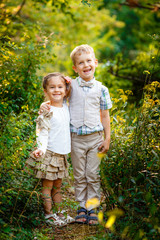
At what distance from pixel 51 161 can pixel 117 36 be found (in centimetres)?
1664

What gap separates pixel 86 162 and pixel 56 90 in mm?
815

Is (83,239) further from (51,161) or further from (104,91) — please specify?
(104,91)

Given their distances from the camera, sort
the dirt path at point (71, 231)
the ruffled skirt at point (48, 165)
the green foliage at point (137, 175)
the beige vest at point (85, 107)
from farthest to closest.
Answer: the beige vest at point (85, 107), the ruffled skirt at point (48, 165), the dirt path at point (71, 231), the green foliage at point (137, 175)

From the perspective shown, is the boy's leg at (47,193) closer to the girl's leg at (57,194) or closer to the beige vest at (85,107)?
the girl's leg at (57,194)

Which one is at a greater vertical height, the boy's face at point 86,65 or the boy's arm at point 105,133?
the boy's face at point 86,65

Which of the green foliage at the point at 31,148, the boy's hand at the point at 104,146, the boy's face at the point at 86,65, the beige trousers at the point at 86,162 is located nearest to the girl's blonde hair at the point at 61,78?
the boy's face at the point at 86,65

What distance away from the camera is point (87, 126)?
3049 millimetres

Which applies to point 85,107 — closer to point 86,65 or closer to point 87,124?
point 87,124

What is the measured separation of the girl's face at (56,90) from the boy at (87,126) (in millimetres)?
115

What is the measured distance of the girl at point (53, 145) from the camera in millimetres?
2887

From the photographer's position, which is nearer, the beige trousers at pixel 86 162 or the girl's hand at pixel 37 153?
the girl's hand at pixel 37 153

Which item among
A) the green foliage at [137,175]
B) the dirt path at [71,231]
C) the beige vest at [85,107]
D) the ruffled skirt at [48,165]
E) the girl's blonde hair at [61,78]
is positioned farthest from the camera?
the girl's blonde hair at [61,78]

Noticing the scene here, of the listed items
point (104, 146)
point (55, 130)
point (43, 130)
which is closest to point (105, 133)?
point (104, 146)

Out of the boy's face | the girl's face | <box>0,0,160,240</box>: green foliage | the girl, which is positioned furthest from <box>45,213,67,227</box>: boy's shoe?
the boy's face
